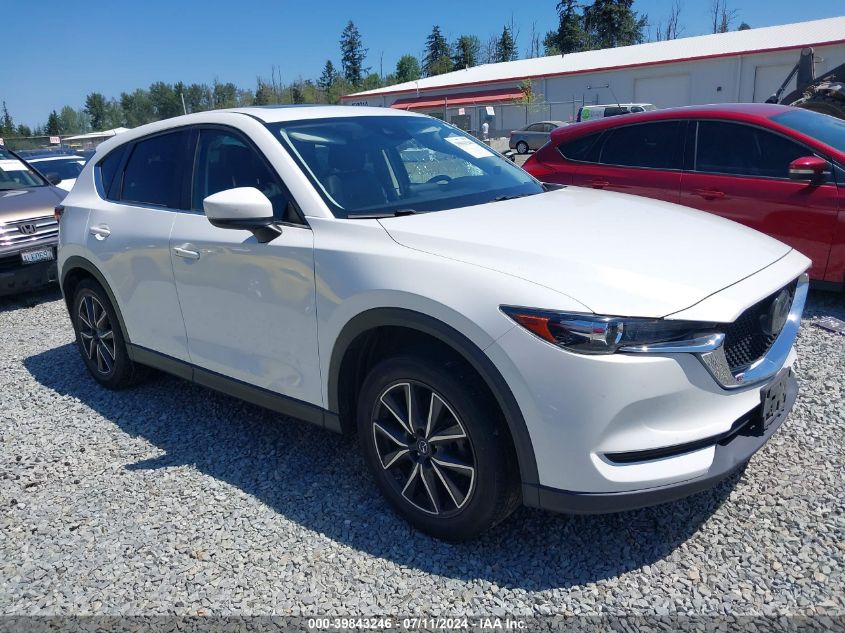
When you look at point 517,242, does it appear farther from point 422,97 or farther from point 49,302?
point 422,97

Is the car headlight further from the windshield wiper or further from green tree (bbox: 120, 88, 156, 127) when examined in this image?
green tree (bbox: 120, 88, 156, 127)

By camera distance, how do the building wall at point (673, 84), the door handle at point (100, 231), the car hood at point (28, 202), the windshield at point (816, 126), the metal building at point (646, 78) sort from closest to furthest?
the door handle at point (100, 231) < the windshield at point (816, 126) < the car hood at point (28, 202) < the building wall at point (673, 84) < the metal building at point (646, 78)

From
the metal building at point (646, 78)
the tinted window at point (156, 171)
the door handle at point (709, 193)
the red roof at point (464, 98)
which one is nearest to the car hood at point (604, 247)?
the tinted window at point (156, 171)

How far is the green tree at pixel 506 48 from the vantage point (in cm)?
8975

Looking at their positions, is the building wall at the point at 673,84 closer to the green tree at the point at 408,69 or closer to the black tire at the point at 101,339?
the black tire at the point at 101,339

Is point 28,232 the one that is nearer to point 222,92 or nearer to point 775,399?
point 775,399

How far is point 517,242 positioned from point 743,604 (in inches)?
61.0

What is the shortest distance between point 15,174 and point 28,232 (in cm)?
164

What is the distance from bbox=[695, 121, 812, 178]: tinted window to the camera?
548 cm

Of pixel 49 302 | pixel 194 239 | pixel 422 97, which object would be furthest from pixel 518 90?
pixel 194 239

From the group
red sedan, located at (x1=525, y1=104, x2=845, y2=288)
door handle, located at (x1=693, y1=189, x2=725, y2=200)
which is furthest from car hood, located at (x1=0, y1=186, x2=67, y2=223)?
door handle, located at (x1=693, y1=189, x2=725, y2=200)

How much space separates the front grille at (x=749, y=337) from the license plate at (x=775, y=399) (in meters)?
0.13

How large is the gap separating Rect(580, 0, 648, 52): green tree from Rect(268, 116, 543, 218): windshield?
265 ft

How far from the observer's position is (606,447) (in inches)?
89.8
